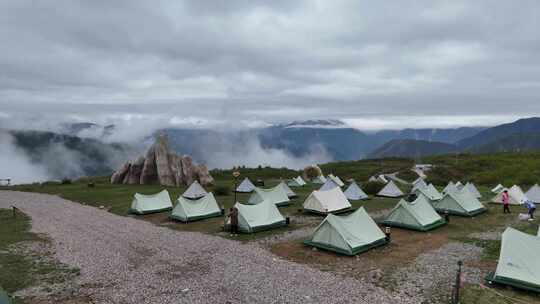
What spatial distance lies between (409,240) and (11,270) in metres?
22.6

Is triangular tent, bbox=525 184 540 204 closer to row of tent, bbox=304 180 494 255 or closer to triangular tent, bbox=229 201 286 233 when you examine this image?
row of tent, bbox=304 180 494 255

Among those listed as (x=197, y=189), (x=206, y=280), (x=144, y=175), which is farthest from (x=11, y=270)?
(x=144, y=175)

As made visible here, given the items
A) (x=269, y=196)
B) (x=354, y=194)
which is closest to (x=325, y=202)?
(x=269, y=196)

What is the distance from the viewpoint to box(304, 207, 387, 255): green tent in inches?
781

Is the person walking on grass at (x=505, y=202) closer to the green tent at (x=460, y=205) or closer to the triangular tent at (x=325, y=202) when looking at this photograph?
the green tent at (x=460, y=205)

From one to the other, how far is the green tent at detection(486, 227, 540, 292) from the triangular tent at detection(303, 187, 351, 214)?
17304 mm

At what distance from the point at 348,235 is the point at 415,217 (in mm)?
7932

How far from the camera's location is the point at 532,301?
13.7m

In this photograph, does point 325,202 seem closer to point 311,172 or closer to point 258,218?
point 258,218

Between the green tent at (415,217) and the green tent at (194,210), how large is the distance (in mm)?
14966

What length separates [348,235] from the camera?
66.8ft

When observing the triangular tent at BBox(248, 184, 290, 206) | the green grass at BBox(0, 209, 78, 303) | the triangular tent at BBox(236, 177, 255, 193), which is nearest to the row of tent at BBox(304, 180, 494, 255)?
the triangular tent at BBox(248, 184, 290, 206)

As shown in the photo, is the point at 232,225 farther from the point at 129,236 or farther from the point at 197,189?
the point at 197,189

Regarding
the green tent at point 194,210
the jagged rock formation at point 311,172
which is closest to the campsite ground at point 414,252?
the green tent at point 194,210
